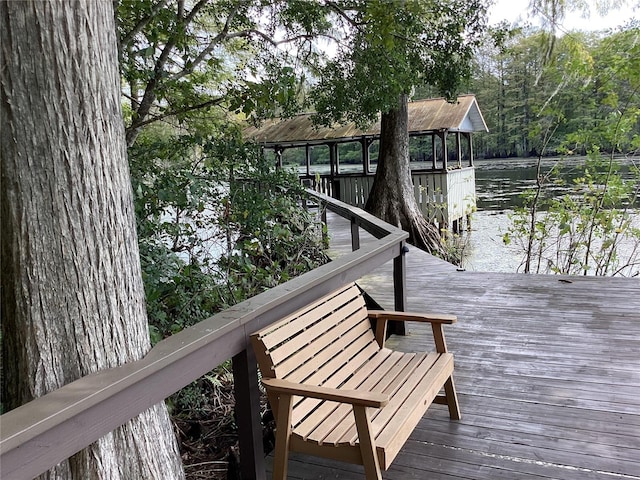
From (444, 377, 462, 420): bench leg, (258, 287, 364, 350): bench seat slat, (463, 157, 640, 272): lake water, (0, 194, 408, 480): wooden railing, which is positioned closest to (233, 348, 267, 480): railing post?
(0, 194, 408, 480): wooden railing

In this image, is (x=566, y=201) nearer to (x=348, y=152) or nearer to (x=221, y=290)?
(x=221, y=290)

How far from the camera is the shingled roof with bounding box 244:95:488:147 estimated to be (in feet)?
48.8

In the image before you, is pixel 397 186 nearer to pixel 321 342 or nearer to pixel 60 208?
pixel 321 342

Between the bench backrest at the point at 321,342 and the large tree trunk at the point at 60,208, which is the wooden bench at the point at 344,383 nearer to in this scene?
the bench backrest at the point at 321,342

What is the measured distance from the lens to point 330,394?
1.98m

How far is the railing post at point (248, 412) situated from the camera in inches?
86.7

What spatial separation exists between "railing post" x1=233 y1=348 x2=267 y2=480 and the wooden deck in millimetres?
396

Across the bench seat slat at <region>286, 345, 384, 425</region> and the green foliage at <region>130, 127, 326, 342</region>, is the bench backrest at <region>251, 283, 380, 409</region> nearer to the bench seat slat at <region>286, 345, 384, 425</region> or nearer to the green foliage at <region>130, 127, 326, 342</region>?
the bench seat slat at <region>286, 345, 384, 425</region>

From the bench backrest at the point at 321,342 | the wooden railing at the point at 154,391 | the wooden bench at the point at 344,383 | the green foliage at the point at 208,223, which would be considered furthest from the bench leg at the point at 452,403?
the green foliage at the point at 208,223

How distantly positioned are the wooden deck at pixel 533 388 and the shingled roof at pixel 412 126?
9248mm

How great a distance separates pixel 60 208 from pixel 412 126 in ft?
46.7

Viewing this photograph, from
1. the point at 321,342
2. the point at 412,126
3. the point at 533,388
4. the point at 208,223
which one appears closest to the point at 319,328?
the point at 321,342

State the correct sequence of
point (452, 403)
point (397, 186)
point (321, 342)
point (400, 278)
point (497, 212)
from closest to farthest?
point (321, 342) < point (452, 403) < point (400, 278) < point (397, 186) < point (497, 212)

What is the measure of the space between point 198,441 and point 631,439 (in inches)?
98.8
